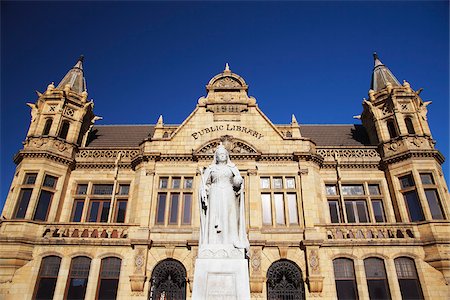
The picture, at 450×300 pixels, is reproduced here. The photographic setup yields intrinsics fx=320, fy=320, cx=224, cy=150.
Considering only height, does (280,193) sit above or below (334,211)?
above

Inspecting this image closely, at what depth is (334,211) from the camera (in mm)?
17641

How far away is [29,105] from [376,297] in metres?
22.3

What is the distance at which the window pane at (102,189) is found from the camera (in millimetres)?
18234

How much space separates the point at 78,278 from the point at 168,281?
4250 millimetres

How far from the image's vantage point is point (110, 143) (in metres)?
22.5

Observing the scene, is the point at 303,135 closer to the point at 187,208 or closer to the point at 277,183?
the point at 277,183

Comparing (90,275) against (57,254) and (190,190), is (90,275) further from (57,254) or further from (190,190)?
(190,190)

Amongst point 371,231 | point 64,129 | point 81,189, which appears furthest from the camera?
point 64,129

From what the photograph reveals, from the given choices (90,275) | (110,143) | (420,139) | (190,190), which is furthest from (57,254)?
(420,139)

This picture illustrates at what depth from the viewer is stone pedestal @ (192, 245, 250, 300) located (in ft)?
21.3

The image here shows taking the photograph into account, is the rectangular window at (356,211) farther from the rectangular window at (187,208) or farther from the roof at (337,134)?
the rectangular window at (187,208)

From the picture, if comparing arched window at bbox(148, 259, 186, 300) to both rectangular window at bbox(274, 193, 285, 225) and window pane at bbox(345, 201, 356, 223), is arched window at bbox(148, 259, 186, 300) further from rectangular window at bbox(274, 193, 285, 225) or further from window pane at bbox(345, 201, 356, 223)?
window pane at bbox(345, 201, 356, 223)

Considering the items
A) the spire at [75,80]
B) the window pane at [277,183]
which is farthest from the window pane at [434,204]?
the spire at [75,80]

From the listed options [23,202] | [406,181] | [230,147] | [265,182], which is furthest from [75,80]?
[406,181]
